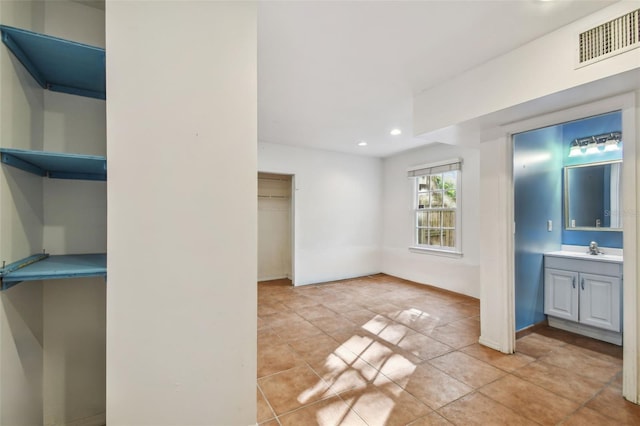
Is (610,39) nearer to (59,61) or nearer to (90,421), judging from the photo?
(59,61)

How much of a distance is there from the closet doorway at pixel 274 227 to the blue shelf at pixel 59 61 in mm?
4029

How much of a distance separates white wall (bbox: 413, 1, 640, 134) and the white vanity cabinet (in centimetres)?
211

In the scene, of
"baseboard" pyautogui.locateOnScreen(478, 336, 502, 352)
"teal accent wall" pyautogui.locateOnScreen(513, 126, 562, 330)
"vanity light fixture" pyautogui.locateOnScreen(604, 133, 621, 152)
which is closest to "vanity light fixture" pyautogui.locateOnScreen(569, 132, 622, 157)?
"vanity light fixture" pyautogui.locateOnScreen(604, 133, 621, 152)

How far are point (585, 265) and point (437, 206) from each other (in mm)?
2337

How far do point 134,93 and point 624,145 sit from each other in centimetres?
321

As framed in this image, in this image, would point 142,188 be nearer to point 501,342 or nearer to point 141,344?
point 141,344

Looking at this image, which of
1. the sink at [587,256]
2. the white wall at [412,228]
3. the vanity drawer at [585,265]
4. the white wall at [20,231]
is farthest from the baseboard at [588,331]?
the white wall at [20,231]

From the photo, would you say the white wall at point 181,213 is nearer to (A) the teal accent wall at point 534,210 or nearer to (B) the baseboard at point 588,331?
(A) the teal accent wall at point 534,210

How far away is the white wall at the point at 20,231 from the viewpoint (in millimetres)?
1190

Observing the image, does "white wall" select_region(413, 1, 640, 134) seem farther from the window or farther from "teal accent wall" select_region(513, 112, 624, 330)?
the window

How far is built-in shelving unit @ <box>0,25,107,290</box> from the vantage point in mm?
1178

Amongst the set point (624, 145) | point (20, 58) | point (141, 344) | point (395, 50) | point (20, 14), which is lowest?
point (141, 344)

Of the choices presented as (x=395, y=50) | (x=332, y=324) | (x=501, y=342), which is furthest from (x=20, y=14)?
(x=501, y=342)

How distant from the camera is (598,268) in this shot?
114 inches
